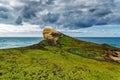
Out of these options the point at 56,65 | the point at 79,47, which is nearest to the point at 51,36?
the point at 79,47

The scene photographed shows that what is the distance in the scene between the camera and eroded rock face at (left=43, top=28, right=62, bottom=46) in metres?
38.5

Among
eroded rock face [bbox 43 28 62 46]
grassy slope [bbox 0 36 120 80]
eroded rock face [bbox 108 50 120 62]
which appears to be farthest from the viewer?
eroded rock face [bbox 43 28 62 46]

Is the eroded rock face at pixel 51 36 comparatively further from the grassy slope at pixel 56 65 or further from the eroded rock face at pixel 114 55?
the eroded rock face at pixel 114 55

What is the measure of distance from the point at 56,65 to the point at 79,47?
9.73m

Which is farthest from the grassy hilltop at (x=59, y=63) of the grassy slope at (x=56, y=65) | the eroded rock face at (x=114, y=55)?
the eroded rock face at (x=114, y=55)

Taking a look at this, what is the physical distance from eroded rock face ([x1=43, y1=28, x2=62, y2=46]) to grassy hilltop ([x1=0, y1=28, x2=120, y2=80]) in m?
0.68

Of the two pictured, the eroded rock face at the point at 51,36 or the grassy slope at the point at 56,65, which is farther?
the eroded rock face at the point at 51,36

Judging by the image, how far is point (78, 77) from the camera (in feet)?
83.3

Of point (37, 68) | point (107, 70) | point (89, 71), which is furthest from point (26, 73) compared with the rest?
point (107, 70)

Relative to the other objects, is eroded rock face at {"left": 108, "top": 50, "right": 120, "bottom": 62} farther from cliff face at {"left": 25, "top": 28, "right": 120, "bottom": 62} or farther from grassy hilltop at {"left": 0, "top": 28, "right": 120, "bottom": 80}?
grassy hilltop at {"left": 0, "top": 28, "right": 120, "bottom": 80}

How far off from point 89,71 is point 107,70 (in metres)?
2.70

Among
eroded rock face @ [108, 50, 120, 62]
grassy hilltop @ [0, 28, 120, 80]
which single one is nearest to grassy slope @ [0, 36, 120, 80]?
grassy hilltop @ [0, 28, 120, 80]

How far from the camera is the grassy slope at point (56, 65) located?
25.3 meters

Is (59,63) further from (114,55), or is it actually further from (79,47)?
(114,55)
